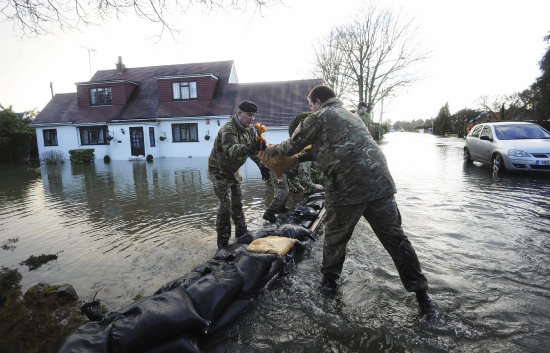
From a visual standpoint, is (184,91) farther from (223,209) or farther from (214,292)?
(214,292)

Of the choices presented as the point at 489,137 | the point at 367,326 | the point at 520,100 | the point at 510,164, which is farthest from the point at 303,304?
the point at 520,100

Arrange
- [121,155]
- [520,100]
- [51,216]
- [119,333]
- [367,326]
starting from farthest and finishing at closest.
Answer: [520,100], [121,155], [51,216], [367,326], [119,333]

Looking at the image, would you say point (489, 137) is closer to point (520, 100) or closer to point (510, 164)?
point (510, 164)

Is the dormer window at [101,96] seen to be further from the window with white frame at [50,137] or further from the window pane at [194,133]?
the window pane at [194,133]

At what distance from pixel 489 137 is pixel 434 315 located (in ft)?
30.9

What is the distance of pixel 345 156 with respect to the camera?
2.59 m

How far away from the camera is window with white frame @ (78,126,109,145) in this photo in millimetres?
20812

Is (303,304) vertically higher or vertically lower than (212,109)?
lower

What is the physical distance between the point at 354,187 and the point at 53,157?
22.8 m

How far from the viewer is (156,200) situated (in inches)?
291

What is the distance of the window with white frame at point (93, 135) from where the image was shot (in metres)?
20.8

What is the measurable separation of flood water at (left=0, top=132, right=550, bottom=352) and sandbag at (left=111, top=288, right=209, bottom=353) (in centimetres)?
43

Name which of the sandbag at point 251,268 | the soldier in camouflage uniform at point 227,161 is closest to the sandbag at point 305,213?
the soldier in camouflage uniform at point 227,161

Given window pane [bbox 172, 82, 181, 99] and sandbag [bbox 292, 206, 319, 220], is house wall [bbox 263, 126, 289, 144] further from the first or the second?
sandbag [bbox 292, 206, 319, 220]
